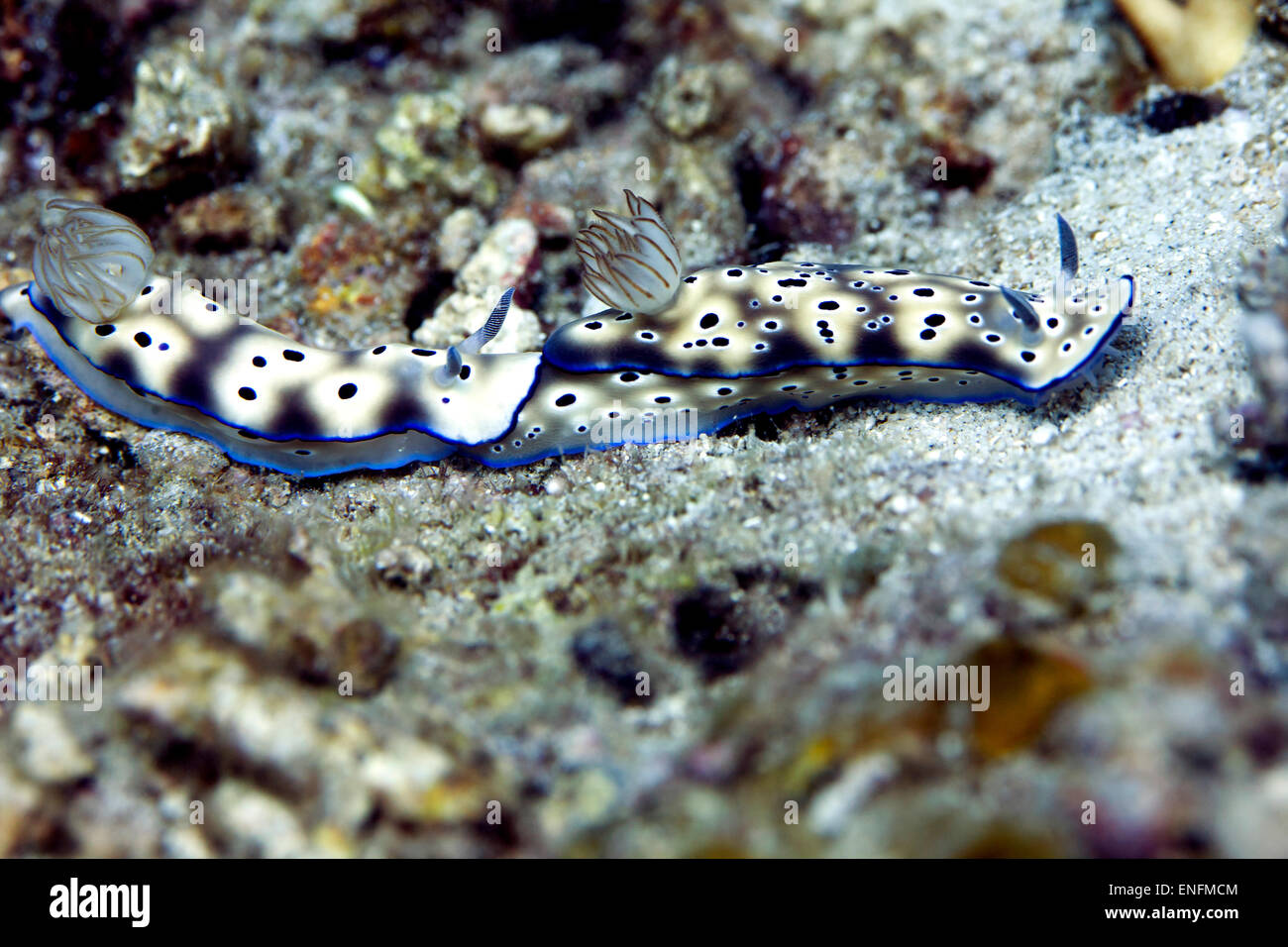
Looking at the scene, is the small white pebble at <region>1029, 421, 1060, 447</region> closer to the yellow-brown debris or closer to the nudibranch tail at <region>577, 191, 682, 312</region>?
the nudibranch tail at <region>577, 191, 682, 312</region>

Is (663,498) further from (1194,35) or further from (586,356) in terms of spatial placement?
(1194,35)

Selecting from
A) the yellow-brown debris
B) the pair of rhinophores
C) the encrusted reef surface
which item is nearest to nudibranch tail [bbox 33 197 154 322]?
the pair of rhinophores

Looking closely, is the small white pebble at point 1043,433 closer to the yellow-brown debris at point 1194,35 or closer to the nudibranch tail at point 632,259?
the nudibranch tail at point 632,259

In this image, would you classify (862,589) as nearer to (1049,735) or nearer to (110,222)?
(1049,735)

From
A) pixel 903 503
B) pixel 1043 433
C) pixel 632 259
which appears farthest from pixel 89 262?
pixel 1043 433

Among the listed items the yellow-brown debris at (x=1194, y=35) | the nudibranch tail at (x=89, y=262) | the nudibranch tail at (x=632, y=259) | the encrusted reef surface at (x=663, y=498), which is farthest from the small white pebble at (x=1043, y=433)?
the nudibranch tail at (x=89, y=262)

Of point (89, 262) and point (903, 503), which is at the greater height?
point (89, 262)

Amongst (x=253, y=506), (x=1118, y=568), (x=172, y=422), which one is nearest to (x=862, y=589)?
(x=1118, y=568)
